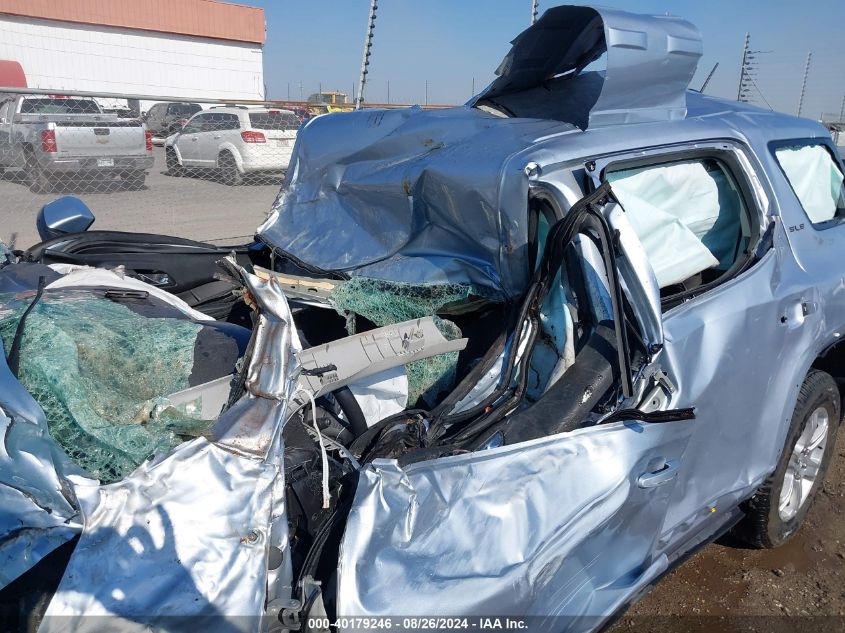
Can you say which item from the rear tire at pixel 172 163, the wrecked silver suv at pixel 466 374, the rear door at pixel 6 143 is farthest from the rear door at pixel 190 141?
the wrecked silver suv at pixel 466 374

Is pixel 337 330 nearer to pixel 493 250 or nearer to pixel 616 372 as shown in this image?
pixel 493 250

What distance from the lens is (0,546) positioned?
1304 millimetres

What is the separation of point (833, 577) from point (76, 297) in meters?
3.46

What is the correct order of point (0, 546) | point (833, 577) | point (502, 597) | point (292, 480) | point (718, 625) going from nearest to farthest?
point (0, 546)
point (502, 597)
point (292, 480)
point (718, 625)
point (833, 577)

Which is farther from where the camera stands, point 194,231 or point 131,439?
point 194,231

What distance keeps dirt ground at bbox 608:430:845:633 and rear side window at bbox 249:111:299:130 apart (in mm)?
8587

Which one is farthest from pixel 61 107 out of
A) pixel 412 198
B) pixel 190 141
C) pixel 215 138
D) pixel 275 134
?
pixel 412 198

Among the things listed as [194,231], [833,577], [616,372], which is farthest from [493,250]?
[194,231]

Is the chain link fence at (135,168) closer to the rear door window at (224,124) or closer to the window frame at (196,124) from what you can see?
the rear door window at (224,124)

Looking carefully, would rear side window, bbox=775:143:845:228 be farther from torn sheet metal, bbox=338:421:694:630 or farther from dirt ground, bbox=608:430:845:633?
torn sheet metal, bbox=338:421:694:630

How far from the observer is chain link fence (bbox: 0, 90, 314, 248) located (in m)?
7.38

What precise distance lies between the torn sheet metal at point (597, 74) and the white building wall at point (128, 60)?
20921mm

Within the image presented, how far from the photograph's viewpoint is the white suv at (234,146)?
348 inches

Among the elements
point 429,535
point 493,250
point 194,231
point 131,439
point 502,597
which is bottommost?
point 194,231
